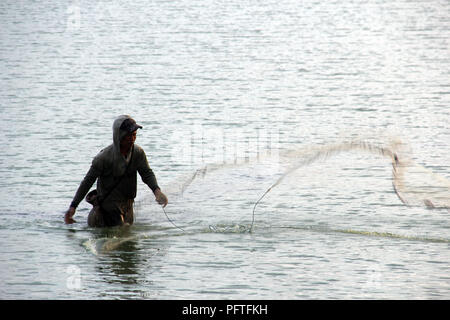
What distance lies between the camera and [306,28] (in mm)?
46875

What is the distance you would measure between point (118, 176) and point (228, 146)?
8.69m

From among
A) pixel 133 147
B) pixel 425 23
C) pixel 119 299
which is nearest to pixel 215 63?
pixel 425 23

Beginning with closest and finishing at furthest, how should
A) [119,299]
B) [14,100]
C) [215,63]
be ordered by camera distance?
[119,299] < [14,100] < [215,63]

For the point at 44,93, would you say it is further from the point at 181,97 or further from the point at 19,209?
the point at 19,209

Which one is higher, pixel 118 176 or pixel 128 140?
pixel 128 140

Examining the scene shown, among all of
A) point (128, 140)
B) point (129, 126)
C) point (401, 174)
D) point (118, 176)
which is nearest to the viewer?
point (129, 126)

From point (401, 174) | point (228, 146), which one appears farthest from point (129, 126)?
point (228, 146)

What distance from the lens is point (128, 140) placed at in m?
12.8

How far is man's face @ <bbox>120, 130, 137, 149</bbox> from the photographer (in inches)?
500

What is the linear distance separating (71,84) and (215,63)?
693 cm

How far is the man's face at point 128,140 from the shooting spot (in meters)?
12.7

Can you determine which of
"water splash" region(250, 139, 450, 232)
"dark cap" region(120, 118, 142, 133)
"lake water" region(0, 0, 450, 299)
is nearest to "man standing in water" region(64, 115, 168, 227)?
"dark cap" region(120, 118, 142, 133)

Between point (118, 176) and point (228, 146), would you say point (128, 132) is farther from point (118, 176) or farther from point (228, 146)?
point (228, 146)

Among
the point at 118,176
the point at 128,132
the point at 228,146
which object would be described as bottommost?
the point at 228,146
